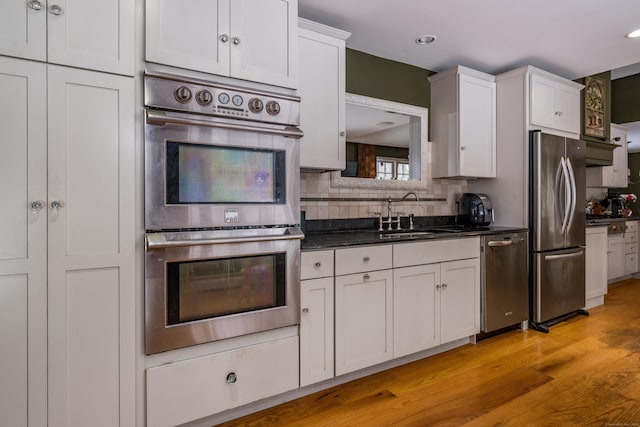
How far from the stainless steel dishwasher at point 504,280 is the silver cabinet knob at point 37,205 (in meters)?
2.86

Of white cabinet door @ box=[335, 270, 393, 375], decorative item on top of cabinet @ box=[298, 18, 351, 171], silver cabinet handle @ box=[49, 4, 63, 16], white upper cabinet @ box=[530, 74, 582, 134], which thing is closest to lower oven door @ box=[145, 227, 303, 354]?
white cabinet door @ box=[335, 270, 393, 375]

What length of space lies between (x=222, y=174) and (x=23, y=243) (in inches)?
33.5

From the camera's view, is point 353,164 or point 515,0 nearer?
point 515,0

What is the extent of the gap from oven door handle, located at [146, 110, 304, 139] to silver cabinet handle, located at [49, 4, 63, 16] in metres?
0.48

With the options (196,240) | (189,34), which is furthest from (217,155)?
(189,34)

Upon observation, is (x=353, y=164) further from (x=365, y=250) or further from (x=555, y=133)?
(x=555, y=133)

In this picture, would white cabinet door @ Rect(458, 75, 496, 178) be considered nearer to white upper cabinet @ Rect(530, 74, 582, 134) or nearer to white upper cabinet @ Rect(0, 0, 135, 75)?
white upper cabinet @ Rect(530, 74, 582, 134)

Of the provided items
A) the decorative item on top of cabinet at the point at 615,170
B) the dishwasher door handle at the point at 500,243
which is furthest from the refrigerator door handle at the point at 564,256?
the decorative item on top of cabinet at the point at 615,170

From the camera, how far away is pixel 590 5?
250cm

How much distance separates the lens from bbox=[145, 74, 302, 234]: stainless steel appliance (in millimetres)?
1695

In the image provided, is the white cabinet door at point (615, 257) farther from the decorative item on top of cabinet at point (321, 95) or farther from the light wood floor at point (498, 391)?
the decorative item on top of cabinet at point (321, 95)

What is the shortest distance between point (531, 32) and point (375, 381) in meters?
2.86

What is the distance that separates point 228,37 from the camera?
6.19 feet

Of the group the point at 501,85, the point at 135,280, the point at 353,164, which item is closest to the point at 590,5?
the point at 501,85
